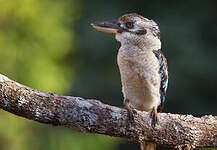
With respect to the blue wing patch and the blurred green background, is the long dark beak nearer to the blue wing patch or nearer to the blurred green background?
the blue wing patch

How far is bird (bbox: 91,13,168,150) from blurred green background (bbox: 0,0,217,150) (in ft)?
12.3

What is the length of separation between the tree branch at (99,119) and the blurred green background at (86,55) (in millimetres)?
4474

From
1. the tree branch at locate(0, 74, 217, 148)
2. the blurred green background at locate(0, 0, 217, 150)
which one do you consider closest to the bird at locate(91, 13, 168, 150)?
the tree branch at locate(0, 74, 217, 148)

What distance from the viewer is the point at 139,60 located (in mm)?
4336

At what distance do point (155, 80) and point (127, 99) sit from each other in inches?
11.1

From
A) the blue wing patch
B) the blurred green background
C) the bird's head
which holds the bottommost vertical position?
the blurred green background

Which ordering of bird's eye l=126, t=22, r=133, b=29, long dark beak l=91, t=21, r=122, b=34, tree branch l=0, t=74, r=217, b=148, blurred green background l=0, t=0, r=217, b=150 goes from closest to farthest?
tree branch l=0, t=74, r=217, b=148 < long dark beak l=91, t=21, r=122, b=34 < bird's eye l=126, t=22, r=133, b=29 < blurred green background l=0, t=0, r=217, b=150

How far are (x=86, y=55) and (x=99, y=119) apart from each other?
23.0ft

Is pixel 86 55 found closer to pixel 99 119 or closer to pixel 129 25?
pixel 129 25

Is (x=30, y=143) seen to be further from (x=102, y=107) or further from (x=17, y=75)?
(x=102, y=107)

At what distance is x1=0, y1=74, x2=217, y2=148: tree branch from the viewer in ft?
10.9

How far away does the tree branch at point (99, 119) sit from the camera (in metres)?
3.33

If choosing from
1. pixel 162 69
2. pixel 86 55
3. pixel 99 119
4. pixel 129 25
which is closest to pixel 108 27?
pixel 129 25

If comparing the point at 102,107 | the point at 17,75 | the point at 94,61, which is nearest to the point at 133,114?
the point at 102,107
